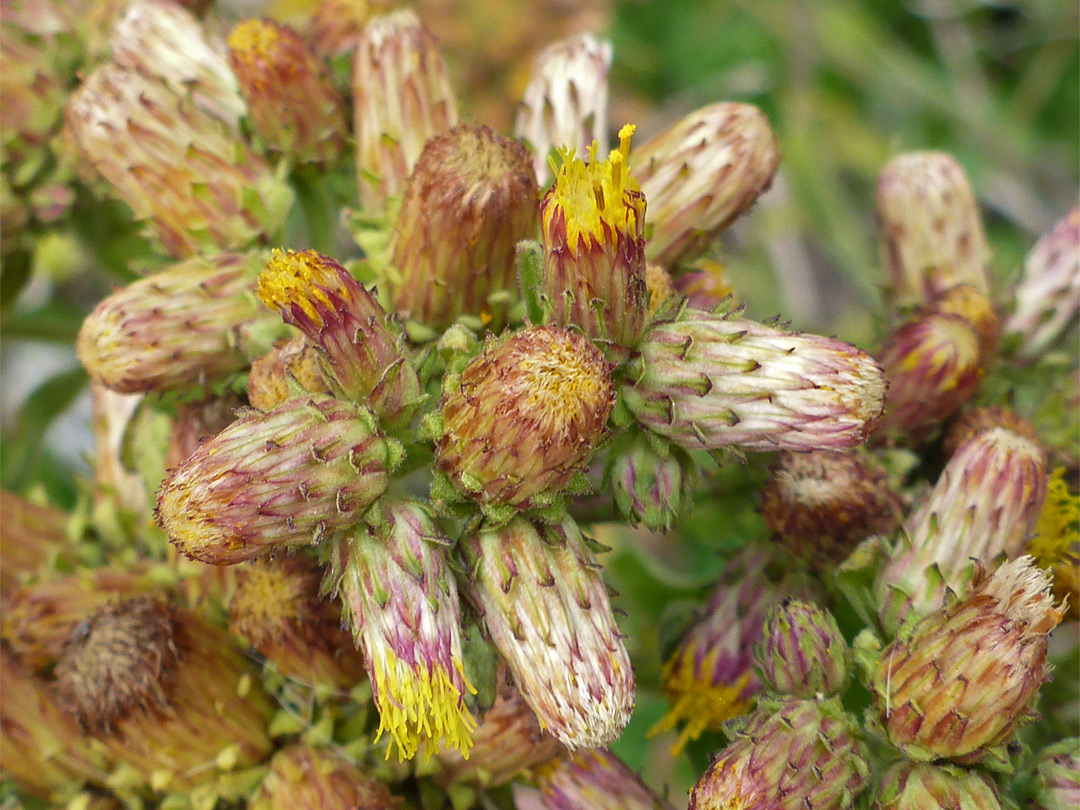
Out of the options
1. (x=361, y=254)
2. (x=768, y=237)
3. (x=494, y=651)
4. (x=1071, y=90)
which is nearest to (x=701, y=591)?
(x=494, y=651)

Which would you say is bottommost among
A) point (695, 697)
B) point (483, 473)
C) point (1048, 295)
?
point (695, 697)

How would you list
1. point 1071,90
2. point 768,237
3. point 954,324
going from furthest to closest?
1. point 1071,90
2. point 768,237
3. point 954,324

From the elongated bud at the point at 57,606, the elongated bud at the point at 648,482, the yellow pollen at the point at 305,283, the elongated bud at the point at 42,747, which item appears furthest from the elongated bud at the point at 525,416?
the elongated bud at the point at 42,747

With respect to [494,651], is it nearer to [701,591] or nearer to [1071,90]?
[701,591]

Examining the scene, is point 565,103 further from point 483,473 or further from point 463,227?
point 483,473

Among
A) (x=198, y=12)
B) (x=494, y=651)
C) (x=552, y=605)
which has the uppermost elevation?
(x=198, y=12)

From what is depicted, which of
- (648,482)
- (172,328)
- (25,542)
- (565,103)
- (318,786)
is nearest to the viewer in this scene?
(648,482)

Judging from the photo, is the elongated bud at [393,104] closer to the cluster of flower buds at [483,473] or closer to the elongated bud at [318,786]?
the cluster of flower buds at [483,473]

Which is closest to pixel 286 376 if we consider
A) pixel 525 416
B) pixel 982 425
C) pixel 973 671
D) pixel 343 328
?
pixel 343 328
